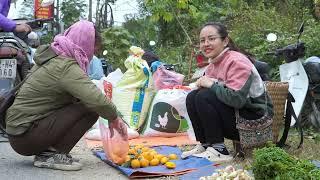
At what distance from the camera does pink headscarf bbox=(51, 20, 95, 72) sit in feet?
12.9

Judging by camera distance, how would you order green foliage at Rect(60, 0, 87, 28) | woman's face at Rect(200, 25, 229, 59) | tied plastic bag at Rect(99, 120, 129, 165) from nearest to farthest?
1. tied plastic bag at Rect(99, 120, 129, 165)
2. woman's face at Rect(200, 25, 229, 59)
3. green foliage at Rect(60, 0, 87, 28)

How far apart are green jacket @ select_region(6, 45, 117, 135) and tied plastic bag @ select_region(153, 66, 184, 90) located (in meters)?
1.91

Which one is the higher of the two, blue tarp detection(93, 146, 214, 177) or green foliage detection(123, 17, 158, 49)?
blue tarp detection(93, 146, 214, 177)

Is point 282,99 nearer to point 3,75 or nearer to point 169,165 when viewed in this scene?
point 169,165

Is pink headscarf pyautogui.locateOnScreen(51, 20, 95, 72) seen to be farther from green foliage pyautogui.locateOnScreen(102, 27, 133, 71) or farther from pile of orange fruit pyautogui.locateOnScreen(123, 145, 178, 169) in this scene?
green foliage pyautogui.locateOnScreen(102, 27, 133, 71)

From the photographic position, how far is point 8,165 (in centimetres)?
418

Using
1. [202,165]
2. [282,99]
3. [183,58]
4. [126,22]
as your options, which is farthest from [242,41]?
[126,22]

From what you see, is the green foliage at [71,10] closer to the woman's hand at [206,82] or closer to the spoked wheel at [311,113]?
the spoked wheel at [311,113]

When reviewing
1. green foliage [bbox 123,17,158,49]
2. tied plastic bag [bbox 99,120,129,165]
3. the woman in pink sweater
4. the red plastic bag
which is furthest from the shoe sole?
green foliage [bbox 123,17,158,49]

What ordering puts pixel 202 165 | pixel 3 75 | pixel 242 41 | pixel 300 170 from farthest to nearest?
pixel 242 41, pixel 3 75, pixel 202 165, pixel 300 170

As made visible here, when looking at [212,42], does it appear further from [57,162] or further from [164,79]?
[164,79]

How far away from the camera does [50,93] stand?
3.91 m

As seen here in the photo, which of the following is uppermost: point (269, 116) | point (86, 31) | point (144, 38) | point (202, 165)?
point (86, 31)

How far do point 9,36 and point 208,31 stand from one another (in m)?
2.28
